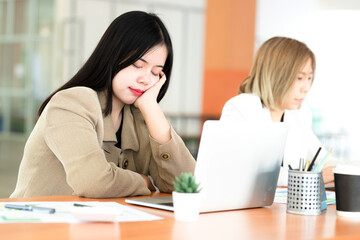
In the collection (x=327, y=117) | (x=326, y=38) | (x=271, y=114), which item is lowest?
(x=327, y=117)

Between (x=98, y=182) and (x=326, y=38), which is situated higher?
(x=326, y=38)

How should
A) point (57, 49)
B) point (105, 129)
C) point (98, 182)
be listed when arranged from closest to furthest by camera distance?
point (98, 182)
point (105, 129)
point (57, 49)

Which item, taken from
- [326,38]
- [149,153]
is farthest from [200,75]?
[149,153]

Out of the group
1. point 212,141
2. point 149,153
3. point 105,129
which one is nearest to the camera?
point 212,141

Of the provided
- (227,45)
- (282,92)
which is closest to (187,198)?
(282,92)

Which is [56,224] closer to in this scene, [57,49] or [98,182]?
[98,182]

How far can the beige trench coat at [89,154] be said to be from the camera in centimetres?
181

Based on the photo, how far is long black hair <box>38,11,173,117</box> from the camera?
6.98ft

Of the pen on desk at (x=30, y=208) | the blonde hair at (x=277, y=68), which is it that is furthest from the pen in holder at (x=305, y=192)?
the blonde hair at (x=277, y=68)

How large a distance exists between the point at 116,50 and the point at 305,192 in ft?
2.95

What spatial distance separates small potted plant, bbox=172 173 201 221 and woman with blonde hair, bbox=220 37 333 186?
157 centimetres

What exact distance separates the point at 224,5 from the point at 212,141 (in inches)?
236

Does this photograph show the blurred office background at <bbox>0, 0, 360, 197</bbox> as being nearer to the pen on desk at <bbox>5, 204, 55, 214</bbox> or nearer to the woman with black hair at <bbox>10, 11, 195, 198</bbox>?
the woman with black hair at <bbox>10, 11, 195, 198</bbox>

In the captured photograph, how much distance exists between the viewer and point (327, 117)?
8.73 metres
